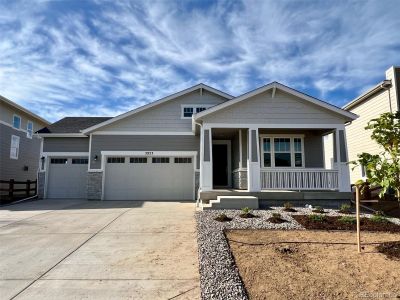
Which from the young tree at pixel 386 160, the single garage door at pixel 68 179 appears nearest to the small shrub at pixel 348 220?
the young tree at pixel 386 160

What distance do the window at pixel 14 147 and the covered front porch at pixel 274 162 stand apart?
1245 cm

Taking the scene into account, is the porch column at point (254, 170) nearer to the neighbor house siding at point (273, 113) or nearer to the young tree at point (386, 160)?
the neighbor house siding at point (273, 113)

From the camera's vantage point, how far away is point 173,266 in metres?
4.89

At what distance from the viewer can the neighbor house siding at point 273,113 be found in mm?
11781

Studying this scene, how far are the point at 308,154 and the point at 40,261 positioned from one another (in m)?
11.5

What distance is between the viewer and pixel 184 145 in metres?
15.4

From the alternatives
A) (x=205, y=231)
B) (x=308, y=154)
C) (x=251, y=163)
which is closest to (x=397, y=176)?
(x=205, y=231)

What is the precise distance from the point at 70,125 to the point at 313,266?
1625cm

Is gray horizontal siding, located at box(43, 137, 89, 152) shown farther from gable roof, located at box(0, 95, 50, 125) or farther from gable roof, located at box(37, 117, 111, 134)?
gable roof, located at box(0, 95, 50, 125)

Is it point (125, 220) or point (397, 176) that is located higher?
point (397, 176)

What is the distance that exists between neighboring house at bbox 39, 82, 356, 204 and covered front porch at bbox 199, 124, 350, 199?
0.05 metres

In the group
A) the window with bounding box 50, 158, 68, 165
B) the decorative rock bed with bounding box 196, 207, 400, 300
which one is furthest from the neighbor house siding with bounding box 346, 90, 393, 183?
the window with bounding box 50, 158, 68, 165

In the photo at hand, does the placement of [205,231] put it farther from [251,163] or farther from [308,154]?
[308,154]

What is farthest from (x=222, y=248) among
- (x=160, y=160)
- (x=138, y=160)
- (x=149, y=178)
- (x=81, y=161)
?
(x=81, y=161)
